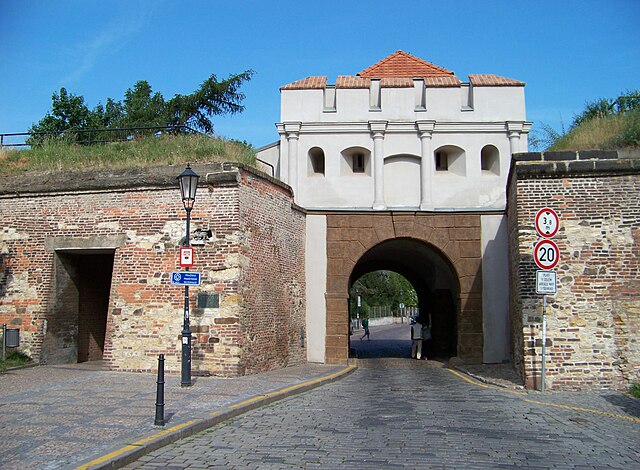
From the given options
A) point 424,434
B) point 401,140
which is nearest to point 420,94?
point 401,140

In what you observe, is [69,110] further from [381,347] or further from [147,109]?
[381,347]

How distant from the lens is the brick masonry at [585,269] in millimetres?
12102

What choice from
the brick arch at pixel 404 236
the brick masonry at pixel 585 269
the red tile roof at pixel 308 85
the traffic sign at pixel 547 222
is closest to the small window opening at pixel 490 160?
the brick arch at pixel 404 236

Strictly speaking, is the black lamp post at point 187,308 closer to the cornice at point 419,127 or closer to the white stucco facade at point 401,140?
the white stucco facade at point 401,140

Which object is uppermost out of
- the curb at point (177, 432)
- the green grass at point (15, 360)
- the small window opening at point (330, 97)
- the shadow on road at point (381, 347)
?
the small window opening at point (330, 97)

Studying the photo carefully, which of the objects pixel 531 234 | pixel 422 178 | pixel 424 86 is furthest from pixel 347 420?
pixel 424 86

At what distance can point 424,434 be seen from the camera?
8.02 metres

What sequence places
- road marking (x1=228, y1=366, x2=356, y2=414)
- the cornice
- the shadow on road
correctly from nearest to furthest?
road marking (x1=228, y1=366, x2=356, y2=414)
the cornice
the shadow on road

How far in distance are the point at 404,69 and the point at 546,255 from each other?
536 inches

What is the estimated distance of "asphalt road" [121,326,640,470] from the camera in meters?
6.62

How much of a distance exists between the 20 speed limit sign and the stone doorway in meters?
9.74

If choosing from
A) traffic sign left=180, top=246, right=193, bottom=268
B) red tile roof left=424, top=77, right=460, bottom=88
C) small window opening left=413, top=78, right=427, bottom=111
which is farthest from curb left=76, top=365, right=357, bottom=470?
red tile roof left=424, top=77, right=460, bottom=88

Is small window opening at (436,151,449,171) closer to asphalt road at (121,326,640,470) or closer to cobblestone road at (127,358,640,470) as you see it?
asphalt road at (121,326,640,470)

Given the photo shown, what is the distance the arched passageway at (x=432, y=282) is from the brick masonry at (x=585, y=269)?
7.72 meters
